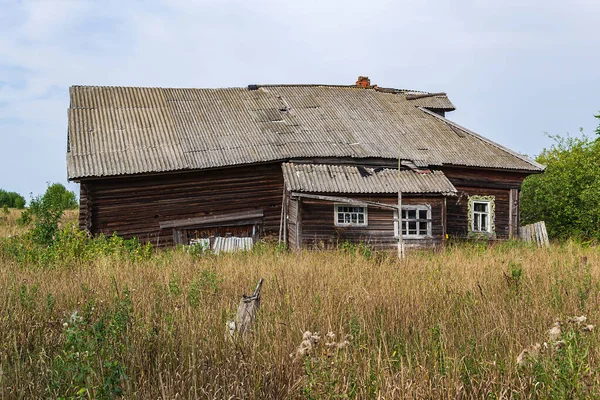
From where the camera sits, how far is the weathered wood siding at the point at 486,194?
18406 mm

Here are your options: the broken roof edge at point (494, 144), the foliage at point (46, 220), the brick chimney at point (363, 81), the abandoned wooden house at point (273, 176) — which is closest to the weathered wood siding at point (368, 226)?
the abandoned wooden house at point (273, 176)

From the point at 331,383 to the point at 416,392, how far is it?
524mm

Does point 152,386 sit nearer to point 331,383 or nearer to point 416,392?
point 331,383

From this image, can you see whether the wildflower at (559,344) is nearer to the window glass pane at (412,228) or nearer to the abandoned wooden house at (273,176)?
the abandoned wooden house at (273,176)

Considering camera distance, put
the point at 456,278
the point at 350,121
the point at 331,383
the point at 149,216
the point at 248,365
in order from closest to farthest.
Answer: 1. the point at 331,383
2. the point at 248,365
3. the point at 456,278
4. the point at 149,216
5. the point at 350,121

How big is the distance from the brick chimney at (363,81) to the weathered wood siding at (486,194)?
24.0 feet

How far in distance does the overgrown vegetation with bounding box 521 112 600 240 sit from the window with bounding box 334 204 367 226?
11595 mm

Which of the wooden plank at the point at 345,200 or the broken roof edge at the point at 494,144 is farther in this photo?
the broken roof edge at the point at 494,144

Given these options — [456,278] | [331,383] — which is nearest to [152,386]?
[331,383]

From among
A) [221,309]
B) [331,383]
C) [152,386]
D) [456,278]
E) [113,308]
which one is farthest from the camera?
[456,278]

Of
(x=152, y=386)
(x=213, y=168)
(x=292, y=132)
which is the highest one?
(x=292, y=132)

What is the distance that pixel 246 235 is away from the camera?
1659cm

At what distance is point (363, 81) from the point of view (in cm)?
2428

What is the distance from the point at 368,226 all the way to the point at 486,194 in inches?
209
